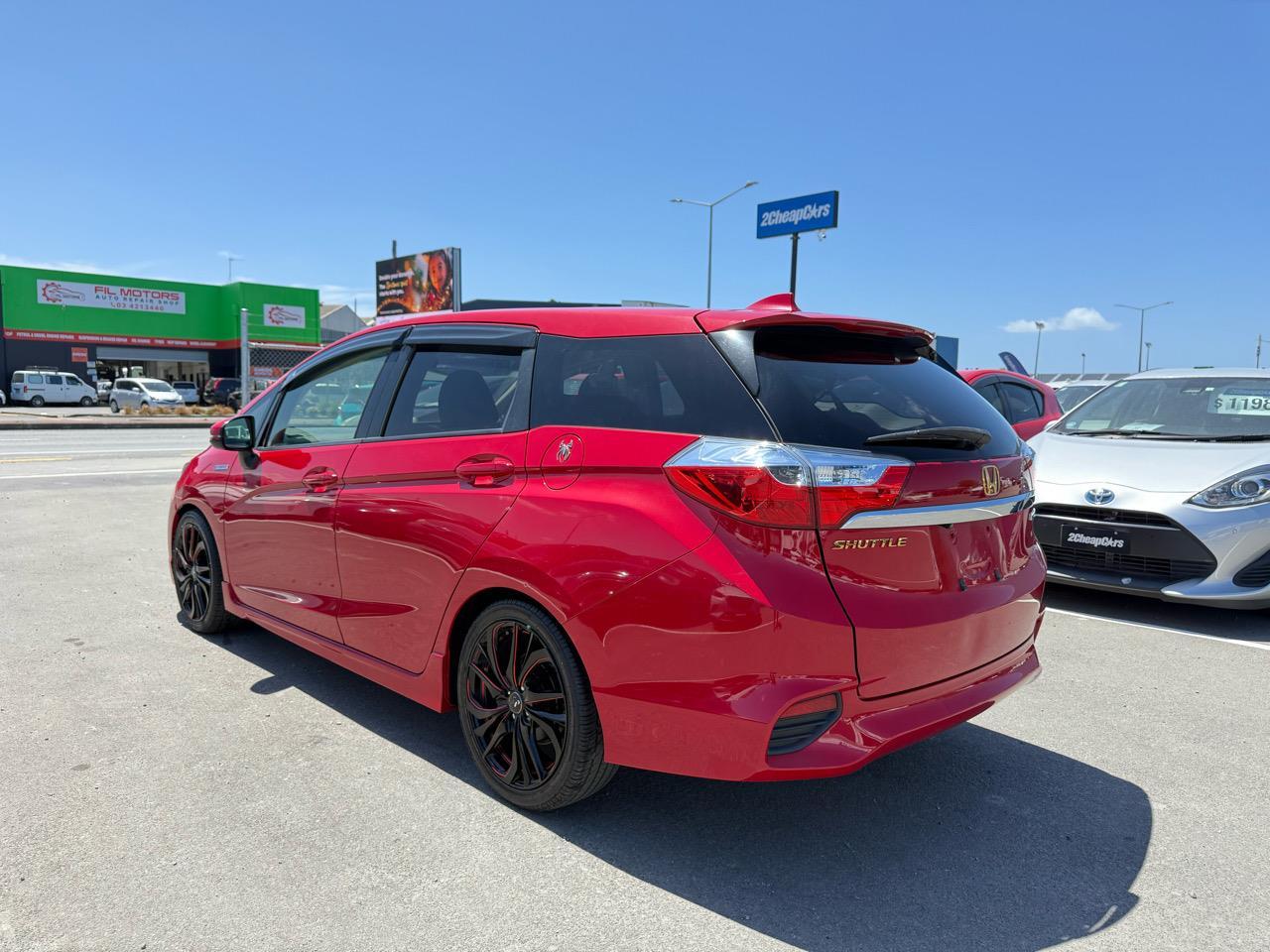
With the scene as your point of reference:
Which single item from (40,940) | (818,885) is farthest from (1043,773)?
(40,940)

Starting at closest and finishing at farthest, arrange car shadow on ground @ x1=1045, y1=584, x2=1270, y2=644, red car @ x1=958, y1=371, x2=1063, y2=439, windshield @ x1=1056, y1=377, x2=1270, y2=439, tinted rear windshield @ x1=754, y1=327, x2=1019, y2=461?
tinted rear windshield @ x1=754, y1=327, x2=1019, y2=461, car shadow on ground @ x1=1045, y1=584, x2=1270, y2=644, windshield @ x1=1056, y1=377, x2=1270, y2=439, red car @ x1=958, y1=371, x2=1063, y2=439

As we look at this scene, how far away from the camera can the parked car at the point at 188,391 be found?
4125cm

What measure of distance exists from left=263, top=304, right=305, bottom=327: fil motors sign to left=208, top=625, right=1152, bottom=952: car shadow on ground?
156 ft

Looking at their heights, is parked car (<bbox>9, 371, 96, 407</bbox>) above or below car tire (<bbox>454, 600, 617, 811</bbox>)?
above

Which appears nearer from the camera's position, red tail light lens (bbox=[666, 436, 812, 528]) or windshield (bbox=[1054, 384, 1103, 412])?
red tail light lens (bbox=[666, 436, 812, 528])

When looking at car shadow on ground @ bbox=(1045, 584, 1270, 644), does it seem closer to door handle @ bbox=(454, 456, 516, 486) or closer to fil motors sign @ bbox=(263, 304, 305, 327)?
door handle @ bbox=(454, 456, 516, 486)

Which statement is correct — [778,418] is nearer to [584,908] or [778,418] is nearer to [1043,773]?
[584,908]

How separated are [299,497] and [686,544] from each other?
7.34ft

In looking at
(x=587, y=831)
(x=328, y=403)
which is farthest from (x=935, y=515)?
(x=328, y=403)

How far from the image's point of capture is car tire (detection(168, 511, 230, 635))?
474 cm

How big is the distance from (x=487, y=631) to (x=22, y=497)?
31.0 ft

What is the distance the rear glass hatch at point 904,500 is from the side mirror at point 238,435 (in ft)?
9.23

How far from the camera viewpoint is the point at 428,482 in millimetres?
3207

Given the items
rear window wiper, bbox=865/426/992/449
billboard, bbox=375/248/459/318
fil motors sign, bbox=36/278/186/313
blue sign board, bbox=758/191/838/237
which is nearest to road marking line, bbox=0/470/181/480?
rear window wiper, bbox=865/426/992/449
